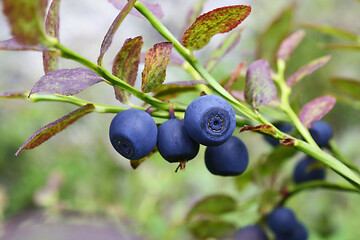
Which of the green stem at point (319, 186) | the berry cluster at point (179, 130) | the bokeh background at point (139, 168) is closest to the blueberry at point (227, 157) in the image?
the berry cluster at point (179, 130)

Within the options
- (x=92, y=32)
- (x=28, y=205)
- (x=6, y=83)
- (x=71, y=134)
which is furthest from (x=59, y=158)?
(x=6, y=83)

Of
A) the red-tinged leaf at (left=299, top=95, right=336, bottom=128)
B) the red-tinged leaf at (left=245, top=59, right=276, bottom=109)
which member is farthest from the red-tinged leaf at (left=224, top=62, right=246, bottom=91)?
the red-tinged leaf at (left=299, top=95, right=336, bottom=128)

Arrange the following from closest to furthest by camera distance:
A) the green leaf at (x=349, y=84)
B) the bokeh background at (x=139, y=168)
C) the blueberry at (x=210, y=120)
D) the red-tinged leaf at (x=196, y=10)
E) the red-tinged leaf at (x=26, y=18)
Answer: the red-tinged leaf at (x=26, y=18)
the blueberry at (x=210, y=120)
the red-tinged leaf at (x=196, y=10)
the green leaf at (x=349, y=84)
the bokeh background at (x=139, y=168)

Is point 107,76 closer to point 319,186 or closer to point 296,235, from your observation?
point 319,186

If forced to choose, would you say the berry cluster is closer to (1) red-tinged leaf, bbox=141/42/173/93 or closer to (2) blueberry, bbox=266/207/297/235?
(1) red-tinged leaf, bbox=141/42/173/93

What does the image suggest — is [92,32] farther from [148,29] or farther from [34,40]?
[34,40]

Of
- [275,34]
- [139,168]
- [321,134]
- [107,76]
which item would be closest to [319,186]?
[321,134]

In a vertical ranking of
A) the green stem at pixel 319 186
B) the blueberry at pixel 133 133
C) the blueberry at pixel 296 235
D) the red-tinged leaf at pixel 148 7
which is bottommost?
the blueberry at pixel 296 235

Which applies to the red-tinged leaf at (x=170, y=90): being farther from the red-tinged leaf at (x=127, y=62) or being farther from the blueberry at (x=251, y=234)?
the blueberry at (x=251, y=234)
